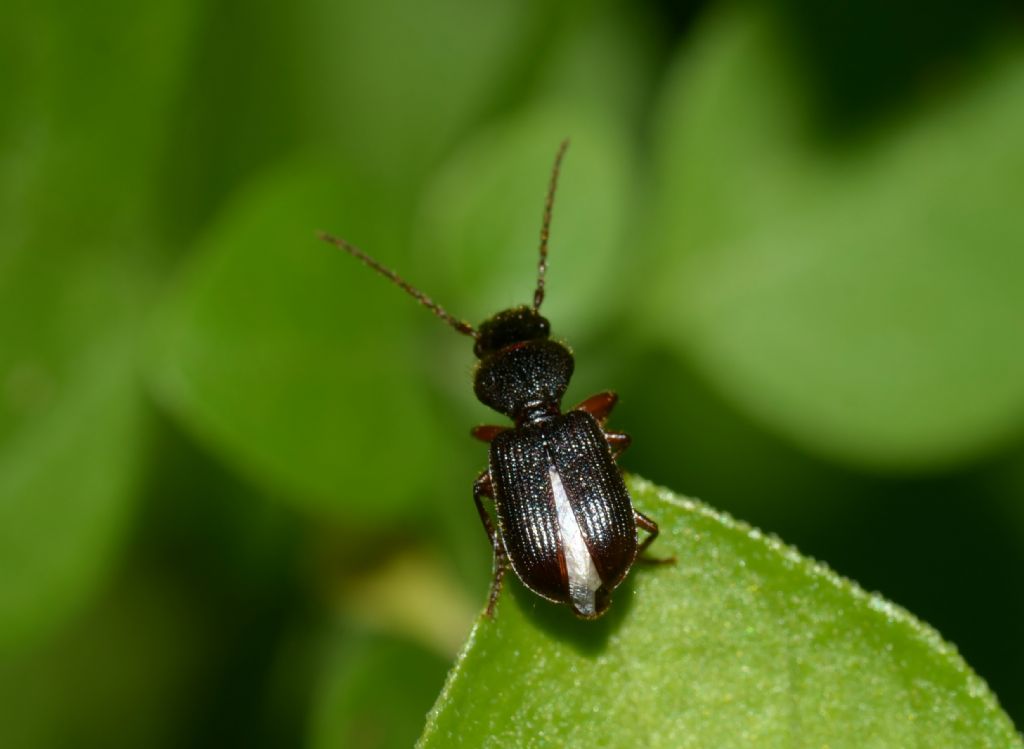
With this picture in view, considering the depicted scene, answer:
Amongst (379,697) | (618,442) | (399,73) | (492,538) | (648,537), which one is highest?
(648,537)

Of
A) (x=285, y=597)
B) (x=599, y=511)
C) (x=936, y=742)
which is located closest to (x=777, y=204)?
(x=599, y=511)

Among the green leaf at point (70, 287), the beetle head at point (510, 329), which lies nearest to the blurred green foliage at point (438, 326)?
the green leaf at point (70, 287)

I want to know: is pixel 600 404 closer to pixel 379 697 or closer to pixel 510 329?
pixel 510 329

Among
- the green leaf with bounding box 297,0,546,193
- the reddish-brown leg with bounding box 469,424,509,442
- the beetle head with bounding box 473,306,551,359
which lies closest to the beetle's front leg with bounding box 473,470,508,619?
the reddish-brown leg with bounding box 469,424,509,442

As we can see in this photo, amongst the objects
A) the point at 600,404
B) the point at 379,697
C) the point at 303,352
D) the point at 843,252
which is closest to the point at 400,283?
the point at 303,352

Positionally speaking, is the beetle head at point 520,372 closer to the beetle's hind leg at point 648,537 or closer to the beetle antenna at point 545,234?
the beetle antenna at point 545,234

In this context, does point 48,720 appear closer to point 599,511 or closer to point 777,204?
point 599,511

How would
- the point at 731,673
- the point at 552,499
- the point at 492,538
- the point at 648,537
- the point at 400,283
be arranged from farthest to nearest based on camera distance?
the point at 400,283 → the point at 492,538 → the point at 552,499 → the point at 648,537 → the point at 731,673
